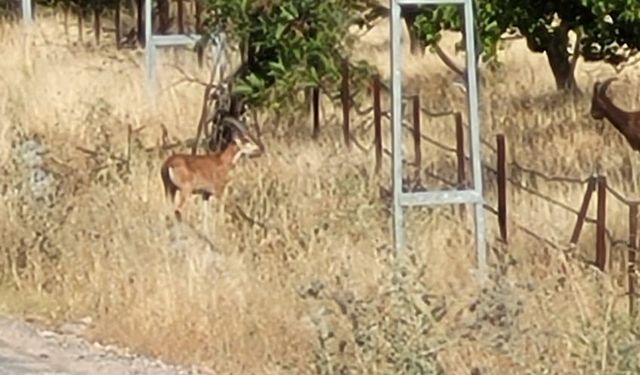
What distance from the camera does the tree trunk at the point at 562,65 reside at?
1880 centimetres

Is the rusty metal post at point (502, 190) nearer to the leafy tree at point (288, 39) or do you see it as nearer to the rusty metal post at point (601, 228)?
the rusty metal post at point (601, 228)

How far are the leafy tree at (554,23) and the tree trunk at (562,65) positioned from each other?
774mm

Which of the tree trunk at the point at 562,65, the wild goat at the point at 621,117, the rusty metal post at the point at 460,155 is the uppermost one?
the tree trunk at the point at 562,65

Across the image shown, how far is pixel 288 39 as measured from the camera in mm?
14266

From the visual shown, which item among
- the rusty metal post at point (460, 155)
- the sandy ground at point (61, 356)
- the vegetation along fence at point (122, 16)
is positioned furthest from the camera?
the vegetation along fence at point (122, 16)

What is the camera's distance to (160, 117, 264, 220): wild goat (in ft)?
41.2

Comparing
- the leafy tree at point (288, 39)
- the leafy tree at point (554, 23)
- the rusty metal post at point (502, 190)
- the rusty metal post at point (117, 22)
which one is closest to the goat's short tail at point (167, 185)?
the leafy tree at point (288, 39)

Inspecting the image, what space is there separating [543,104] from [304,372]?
1045 cm

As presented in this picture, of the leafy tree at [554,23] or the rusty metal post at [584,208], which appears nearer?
the rusty metal post at [584,208]

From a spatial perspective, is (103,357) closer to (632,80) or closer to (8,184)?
(8,184)

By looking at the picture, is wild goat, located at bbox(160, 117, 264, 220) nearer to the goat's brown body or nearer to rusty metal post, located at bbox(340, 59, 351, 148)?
the goat's brown body

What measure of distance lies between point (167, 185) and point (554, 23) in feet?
20.7

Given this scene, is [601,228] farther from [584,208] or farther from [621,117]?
[621,117]

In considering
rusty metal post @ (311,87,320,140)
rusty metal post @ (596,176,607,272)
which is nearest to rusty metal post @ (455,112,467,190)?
rusty metal post @ (596,176,607,272)
